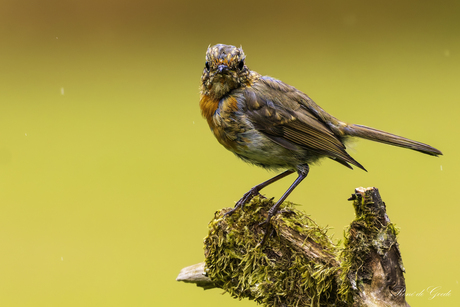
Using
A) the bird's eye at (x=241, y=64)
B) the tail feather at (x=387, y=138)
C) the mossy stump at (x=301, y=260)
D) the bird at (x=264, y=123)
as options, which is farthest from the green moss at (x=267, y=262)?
the bird's eye at (x=241, y=64)

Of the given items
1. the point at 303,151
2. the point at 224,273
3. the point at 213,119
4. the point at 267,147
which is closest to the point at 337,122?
the point at 303,151

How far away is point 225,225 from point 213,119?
2.13 feet

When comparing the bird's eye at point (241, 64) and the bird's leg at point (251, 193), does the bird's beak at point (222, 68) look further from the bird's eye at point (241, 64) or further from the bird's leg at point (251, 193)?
the bird's leg at point (251, 193)

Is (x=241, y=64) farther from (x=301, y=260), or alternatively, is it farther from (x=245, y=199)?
(x=301, y=260)

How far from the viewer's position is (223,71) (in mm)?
2516

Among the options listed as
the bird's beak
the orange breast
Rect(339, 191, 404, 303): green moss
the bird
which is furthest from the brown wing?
Rect(339, 191, 404, 303): green moss

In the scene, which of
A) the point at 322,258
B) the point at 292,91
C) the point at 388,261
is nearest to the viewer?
the point at 388,261

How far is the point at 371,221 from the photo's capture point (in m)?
1.96

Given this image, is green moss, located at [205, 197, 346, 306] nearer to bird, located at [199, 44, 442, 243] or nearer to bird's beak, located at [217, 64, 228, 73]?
bird, located at [199, 44, 442, 243]

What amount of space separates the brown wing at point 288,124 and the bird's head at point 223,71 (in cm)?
10

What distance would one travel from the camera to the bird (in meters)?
2.57

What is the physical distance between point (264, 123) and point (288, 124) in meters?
0.16

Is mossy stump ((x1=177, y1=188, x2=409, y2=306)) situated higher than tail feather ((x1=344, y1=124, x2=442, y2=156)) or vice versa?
tail feather ((x1=344, y1=124, x2=442, y2=156))

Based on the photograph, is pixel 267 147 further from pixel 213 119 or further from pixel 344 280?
pixel 344 280
